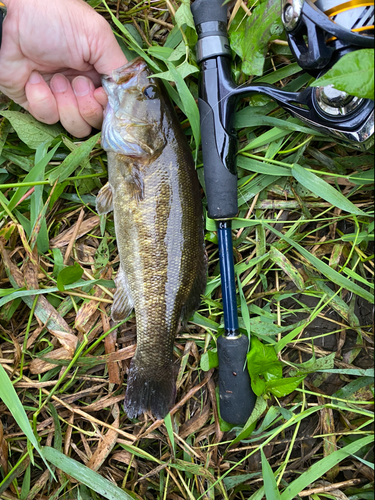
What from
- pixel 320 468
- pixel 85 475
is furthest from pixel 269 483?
pixel 85 475

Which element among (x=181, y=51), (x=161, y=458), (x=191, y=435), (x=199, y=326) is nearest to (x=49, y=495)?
(x=161, y=458)

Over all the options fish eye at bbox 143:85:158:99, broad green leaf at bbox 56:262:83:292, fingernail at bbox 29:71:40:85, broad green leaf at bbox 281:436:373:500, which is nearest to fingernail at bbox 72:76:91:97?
fingernail at bbox 29:71:40:85

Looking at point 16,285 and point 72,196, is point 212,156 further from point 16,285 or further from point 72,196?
point 16,285

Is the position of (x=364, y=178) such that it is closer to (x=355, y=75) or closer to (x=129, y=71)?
(x=355, y=75)

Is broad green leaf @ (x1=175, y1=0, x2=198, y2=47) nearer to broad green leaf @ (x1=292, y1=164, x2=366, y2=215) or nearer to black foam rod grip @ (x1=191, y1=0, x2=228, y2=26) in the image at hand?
black foam rod grip @ (x1=191, y1=0, x2=228, y2=26)

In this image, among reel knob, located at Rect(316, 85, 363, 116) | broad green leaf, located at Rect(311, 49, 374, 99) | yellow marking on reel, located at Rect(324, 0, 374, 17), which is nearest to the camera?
broad green leaf, located at Rect(311, 49, 374, 99)
